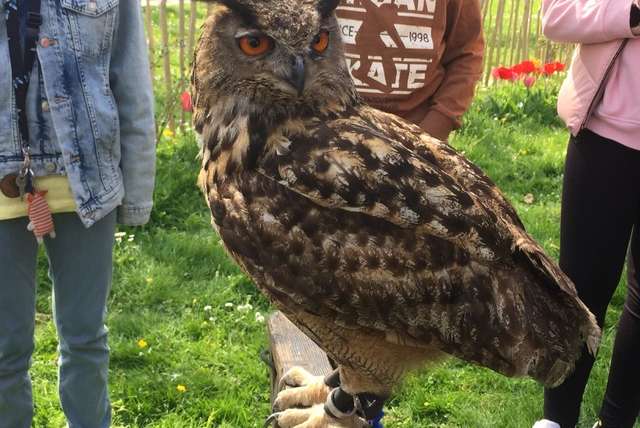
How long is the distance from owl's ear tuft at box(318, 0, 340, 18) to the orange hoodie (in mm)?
273

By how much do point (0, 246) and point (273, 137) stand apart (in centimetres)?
95

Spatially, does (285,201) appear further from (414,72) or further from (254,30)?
(414,72)

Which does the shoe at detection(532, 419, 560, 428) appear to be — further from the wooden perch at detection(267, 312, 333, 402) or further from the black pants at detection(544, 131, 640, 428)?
the wooden perch at detection(267, 312, 333, 402)

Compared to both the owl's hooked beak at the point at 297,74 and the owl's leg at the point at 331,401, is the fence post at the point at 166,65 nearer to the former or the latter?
the owl's leg at the point at 331,401

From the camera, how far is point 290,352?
2.39 metres

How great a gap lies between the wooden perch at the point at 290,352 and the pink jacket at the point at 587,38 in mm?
1082

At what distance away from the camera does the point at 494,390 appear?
9.95 ft

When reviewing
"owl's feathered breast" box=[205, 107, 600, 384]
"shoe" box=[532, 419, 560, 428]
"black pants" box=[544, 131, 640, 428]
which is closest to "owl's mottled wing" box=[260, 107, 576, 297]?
"owl's feathered breast" box=[205, 107, 600, 384]

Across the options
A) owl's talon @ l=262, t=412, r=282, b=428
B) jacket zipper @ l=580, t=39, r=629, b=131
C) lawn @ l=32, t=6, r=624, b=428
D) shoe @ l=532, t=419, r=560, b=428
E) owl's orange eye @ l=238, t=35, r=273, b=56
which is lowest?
lawn @ l=32, t=6, r=624, b=428

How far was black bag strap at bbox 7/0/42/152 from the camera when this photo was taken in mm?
1890

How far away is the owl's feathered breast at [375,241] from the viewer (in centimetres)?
155

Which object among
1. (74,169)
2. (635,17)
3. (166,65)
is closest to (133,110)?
(74,169)

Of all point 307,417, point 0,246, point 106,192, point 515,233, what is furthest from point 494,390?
point 0,246

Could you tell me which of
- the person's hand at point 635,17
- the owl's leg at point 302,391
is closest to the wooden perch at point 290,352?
the owl's leg at point 302,391
